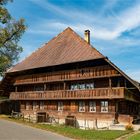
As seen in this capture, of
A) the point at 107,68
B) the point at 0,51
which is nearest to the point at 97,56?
the point at 107,68

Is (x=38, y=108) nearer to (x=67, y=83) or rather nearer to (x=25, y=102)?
(x=25, y=102)

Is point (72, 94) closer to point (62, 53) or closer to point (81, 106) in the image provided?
point (81, 106)

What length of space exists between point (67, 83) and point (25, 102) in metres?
8.30

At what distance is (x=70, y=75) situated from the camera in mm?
40844

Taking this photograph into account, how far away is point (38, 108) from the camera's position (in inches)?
1777

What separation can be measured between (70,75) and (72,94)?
251cm

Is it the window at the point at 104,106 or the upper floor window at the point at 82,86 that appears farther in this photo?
the upper floor window at the point at 82,86

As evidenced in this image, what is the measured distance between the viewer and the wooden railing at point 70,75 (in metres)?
Answer: 37.1

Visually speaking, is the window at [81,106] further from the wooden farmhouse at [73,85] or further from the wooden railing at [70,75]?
the wooden railing at [70,75]

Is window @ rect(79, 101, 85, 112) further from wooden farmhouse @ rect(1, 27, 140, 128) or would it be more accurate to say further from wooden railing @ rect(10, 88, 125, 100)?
wooden railing @ rect(10, 88, 125, 100)

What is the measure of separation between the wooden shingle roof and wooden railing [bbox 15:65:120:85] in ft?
4.66

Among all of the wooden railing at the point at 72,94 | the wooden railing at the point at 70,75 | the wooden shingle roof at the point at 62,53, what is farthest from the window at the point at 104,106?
the wooden shingle roof at the point at 62,53

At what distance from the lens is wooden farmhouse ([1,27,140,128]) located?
3678cm

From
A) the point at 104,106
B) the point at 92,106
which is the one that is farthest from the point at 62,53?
the point at 104,106
